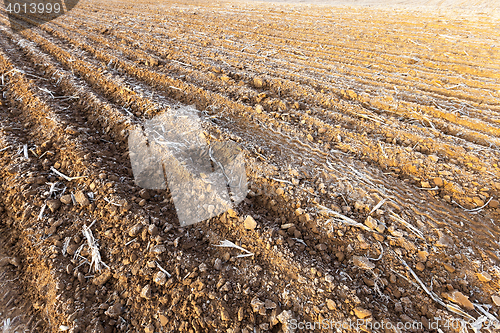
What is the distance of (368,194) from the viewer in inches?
100

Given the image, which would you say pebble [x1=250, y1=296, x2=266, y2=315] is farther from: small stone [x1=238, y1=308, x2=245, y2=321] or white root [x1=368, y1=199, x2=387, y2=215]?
white root [x1=368, y1=199, x2=387, y2=215]

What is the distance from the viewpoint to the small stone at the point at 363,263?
1.98 meters

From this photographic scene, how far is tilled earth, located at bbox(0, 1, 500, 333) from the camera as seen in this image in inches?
70.7

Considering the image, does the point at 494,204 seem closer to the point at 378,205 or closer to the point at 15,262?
the point at 378,205

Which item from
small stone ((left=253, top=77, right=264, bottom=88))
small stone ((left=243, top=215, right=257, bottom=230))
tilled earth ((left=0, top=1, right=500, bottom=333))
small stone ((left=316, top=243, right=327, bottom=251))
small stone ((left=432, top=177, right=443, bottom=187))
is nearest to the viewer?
tilled earth ((left=0, top=1, right=500, bottom=333))

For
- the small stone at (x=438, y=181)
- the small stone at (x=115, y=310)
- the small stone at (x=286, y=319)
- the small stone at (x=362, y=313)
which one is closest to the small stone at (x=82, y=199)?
the small stone at (x=115, y=310)

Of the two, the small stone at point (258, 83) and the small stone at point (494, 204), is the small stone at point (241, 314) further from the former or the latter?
the small stone at point (258, 83)

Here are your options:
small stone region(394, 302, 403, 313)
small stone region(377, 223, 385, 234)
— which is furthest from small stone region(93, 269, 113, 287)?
small stone region(377, 223, 385, 234)

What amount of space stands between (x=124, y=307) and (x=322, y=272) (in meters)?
1.54

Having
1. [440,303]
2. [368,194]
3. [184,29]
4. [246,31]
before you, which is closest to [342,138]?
[368,194]

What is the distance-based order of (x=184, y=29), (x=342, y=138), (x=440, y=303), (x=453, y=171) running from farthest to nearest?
(x=184, y=29) < (x=342, y=138) < (x=453, y=171) < (x=440, y=303)

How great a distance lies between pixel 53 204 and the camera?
7.86ft

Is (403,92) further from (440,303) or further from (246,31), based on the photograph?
(246,31)

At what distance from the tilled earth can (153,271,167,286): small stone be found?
18 mm
